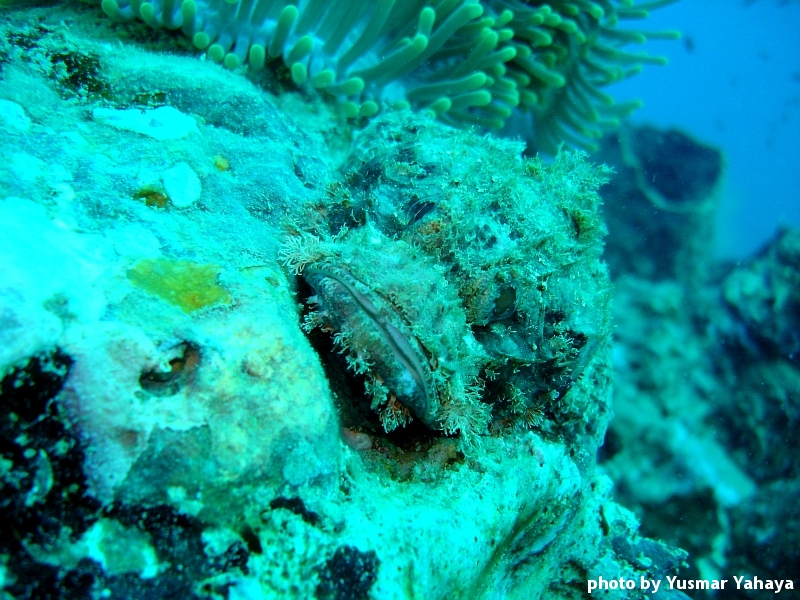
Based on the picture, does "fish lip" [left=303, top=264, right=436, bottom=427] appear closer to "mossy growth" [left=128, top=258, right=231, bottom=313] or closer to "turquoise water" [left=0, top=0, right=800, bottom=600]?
"turquoise water" [left=0, top=0, right=800, bottom=600]

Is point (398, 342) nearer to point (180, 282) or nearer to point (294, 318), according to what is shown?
point (294, 318)

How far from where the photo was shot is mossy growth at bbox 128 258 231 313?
1872 mm

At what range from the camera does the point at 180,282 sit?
76.6 inches

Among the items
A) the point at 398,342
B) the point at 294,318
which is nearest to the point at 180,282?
the point at 294,318

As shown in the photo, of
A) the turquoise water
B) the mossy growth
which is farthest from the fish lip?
the mossy growth

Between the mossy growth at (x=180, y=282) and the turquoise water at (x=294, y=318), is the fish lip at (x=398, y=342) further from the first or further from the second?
the mossy growth at (x=180, y=282)

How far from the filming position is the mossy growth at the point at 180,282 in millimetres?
1872

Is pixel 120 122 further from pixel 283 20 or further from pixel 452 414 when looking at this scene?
pixel 452 414

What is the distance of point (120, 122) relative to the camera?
2637 mm

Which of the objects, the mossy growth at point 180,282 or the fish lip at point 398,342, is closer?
the mossy growth at point 180,282

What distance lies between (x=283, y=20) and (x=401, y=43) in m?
1.05

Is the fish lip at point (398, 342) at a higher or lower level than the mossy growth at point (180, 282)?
higher

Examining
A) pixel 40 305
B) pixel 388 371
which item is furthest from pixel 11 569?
pixel 388 371

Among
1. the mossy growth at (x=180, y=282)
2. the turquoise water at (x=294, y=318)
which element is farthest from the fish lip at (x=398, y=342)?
the mossy growth at (x=180, y=282)
